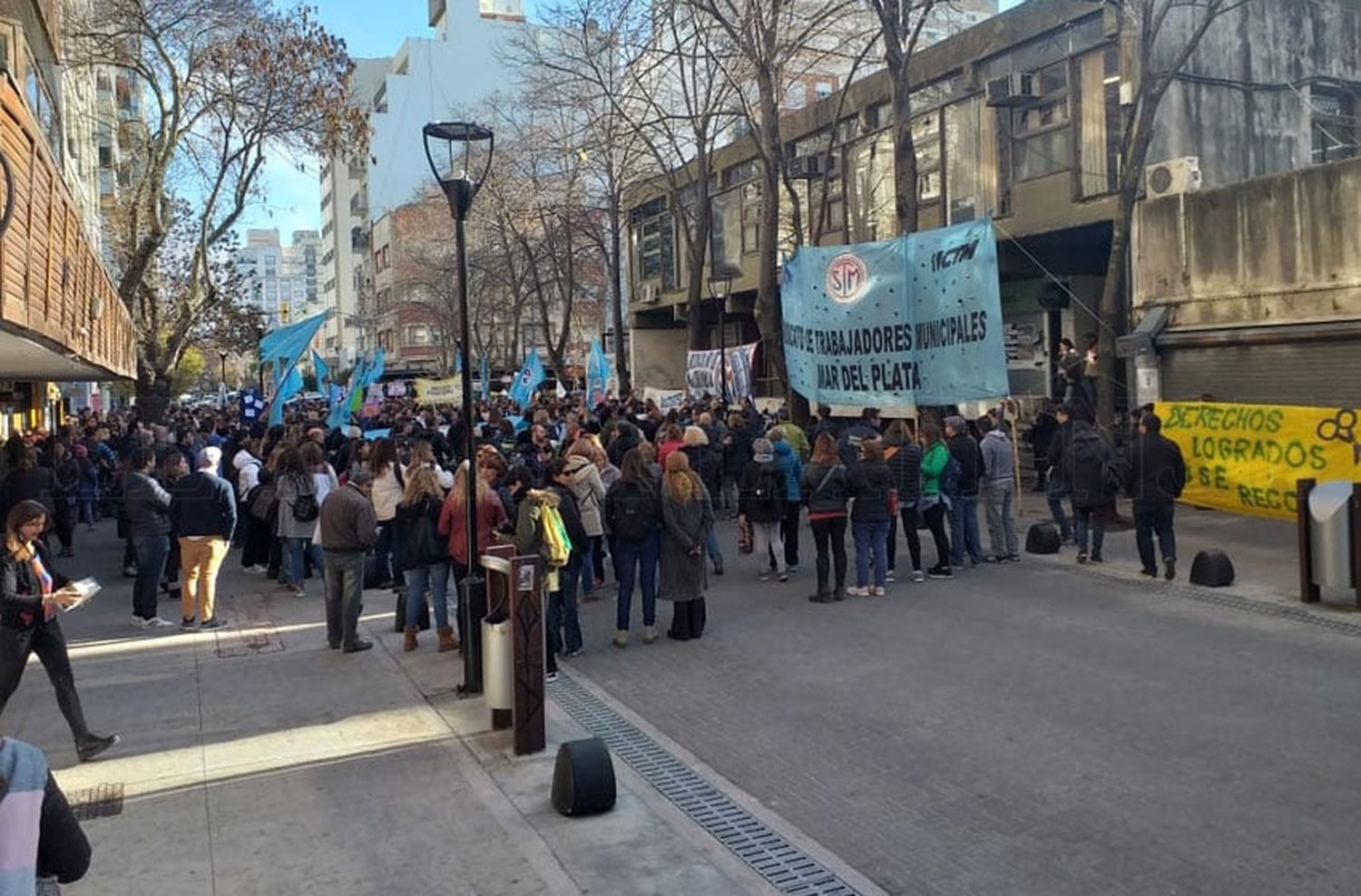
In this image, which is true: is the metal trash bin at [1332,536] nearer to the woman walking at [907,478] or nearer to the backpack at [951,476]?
the backpack at [951,476]

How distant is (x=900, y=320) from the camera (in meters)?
12.6

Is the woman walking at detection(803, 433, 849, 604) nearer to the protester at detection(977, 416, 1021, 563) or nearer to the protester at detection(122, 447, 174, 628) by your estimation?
the protester at detection(977, 416, 1021, 563)

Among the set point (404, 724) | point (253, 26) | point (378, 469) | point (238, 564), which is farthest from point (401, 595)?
point (253, 26)

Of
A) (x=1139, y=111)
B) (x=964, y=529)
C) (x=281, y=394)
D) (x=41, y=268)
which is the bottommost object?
(x=964, y=529)

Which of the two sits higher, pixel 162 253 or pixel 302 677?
pixel 162 253

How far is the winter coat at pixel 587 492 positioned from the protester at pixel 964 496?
4258mm

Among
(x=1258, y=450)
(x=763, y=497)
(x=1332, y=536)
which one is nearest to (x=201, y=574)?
(x=763, y=497)

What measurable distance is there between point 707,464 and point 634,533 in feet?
19.9

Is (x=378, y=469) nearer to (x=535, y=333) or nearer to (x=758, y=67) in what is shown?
(x=758, y=67)

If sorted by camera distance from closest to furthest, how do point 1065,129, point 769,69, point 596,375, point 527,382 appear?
1. point 769,69
2. point 1065,129
3. point 527,382
4. point 596,375

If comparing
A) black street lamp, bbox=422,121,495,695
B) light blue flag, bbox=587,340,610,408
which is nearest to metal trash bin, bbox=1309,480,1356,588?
black street lamp, bbox=422,121,495,695

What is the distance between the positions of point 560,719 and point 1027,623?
441cm

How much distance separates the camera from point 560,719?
7.56 m

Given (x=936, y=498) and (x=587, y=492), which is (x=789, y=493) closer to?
(x=936, y=498)
